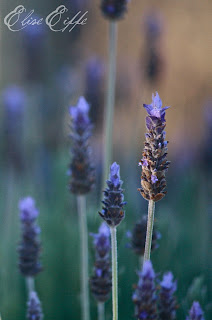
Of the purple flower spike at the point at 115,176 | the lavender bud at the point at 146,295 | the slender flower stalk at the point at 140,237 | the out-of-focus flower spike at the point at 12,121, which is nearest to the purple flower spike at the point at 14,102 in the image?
the out-of-focus flower spike at the point at 12,121

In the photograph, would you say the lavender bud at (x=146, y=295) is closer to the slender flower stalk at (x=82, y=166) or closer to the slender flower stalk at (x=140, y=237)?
the slender flower stalk at (x=140, y=237)

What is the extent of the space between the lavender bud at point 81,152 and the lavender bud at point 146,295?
21.1 inches

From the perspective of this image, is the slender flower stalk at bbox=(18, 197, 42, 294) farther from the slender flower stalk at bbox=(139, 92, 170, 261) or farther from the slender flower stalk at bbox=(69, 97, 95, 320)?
the slender flower stalk at bbox=(139, 92, 170, 261)

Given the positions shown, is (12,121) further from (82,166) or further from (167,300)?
(167,300)

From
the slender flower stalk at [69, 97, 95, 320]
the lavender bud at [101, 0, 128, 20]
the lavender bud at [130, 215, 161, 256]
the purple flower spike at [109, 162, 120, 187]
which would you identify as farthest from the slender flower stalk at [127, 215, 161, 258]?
the lavender bud at [101, 0, 128, 20]

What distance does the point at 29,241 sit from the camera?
150 centimetres

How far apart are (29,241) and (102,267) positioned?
0.30 m

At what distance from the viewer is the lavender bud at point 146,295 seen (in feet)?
3.24

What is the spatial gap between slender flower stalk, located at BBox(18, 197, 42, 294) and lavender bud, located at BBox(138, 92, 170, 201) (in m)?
0.50

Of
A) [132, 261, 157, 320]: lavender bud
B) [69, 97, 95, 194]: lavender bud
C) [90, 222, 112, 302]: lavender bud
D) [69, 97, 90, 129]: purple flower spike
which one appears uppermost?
[69, 97, 90, 129]: purple flower spike

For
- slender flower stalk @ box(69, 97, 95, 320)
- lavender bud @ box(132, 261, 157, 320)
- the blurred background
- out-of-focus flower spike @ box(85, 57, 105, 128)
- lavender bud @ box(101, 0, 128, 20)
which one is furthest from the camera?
out-of-focus flower spike @ box(85, 57, 105, 128)

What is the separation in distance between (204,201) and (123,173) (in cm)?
58

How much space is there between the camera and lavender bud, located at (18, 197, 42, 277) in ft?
4.87

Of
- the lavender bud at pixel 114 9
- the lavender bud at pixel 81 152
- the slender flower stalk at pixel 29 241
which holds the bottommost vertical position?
the slender flower stalk at pixel 29 241
